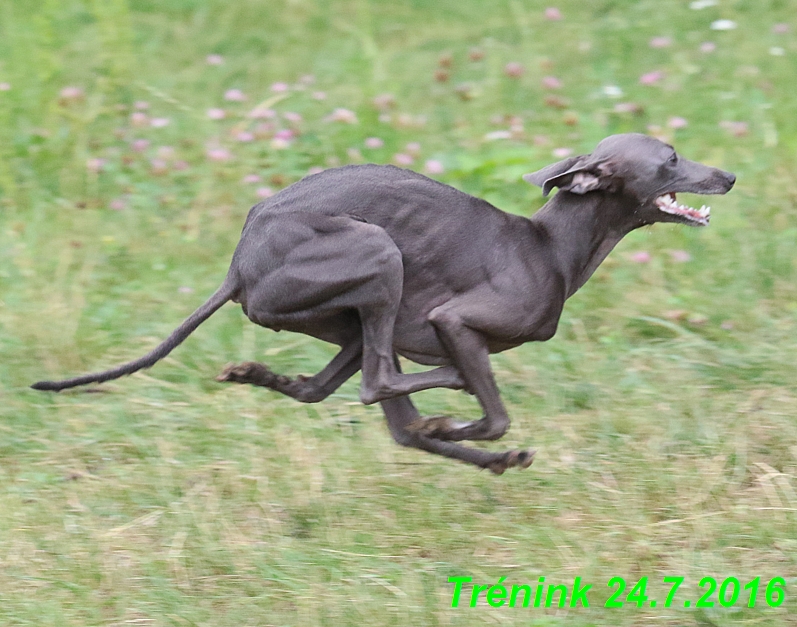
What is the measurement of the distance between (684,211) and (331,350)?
1823mm

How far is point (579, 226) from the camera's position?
160 inches

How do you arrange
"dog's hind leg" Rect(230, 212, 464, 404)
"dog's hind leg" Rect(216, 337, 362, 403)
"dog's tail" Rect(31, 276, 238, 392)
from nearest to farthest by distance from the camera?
"dog's hind leg" Rect(230, 212, 464, 404), "dog's tail" Rect(31, 276, 238, 392), "dog's hind leg" Rect(216, 337, 362, 403)

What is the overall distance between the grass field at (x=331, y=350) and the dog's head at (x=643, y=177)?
0.97 metres

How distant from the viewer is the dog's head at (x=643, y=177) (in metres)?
3.98

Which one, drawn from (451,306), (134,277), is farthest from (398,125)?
(451,306)

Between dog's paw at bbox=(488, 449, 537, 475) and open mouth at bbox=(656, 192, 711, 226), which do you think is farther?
dog's paw at bbox=(488, 449, 537, 475)

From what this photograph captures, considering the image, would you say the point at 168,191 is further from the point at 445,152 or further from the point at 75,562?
the point at 75,562

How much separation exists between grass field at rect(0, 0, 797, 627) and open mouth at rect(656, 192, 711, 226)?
94 centimetres

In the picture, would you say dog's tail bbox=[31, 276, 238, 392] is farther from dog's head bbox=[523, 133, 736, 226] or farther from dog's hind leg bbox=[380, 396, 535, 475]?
dog's head bbox=[523, 133, 736, 226]

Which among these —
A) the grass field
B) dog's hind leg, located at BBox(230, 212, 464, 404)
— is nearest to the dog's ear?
dog's hind leg, located at BBox(230, 212, 464, 404)

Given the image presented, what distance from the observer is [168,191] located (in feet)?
21.2

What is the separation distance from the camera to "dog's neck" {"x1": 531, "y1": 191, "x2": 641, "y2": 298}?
405 centimetres

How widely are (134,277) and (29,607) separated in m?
2.42

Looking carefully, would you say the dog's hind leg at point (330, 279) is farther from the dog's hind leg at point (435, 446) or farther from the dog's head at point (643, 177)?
the dog's head at point (643, 177)
